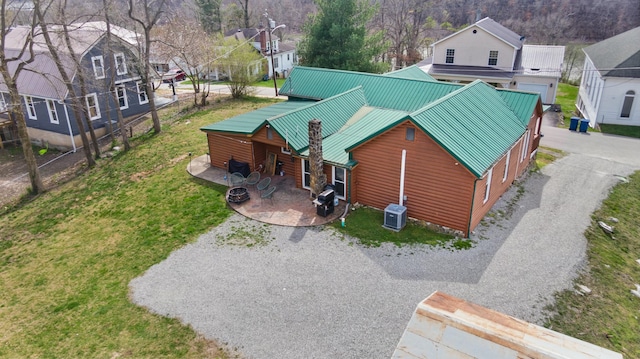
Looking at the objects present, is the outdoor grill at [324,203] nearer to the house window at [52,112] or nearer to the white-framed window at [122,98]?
the house window at [52,112]

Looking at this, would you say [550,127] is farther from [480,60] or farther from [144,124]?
[144,124]

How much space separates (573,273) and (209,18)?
207 feet

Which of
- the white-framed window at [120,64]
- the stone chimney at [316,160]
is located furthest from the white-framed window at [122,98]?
the stone chimney at [316,160]

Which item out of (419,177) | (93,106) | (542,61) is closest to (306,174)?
(419,177)

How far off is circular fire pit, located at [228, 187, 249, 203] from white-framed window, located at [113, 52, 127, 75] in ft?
60.7

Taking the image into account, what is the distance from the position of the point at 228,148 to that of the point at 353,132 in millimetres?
6645

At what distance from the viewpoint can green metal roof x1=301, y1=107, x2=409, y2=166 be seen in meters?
18.4

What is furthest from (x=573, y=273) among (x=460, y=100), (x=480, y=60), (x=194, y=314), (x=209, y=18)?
(x=209, y=18)

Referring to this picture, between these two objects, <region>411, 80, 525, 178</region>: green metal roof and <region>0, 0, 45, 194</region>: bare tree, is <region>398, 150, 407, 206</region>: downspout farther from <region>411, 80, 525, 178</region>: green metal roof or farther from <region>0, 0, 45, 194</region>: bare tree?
<region>0, 0, 45, 194</region>: bare tree

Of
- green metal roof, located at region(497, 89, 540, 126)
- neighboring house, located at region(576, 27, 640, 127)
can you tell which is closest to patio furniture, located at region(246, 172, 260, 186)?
green metal roof, located at region(497, 89, 540, 126)

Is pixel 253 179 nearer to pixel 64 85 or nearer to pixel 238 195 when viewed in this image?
pixel 238 195

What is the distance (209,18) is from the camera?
2552 inches

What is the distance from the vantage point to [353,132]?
806 inches

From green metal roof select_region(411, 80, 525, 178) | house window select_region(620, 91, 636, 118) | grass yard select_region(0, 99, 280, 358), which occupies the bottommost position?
grass yard select_region(0, 99, 280, 358)
